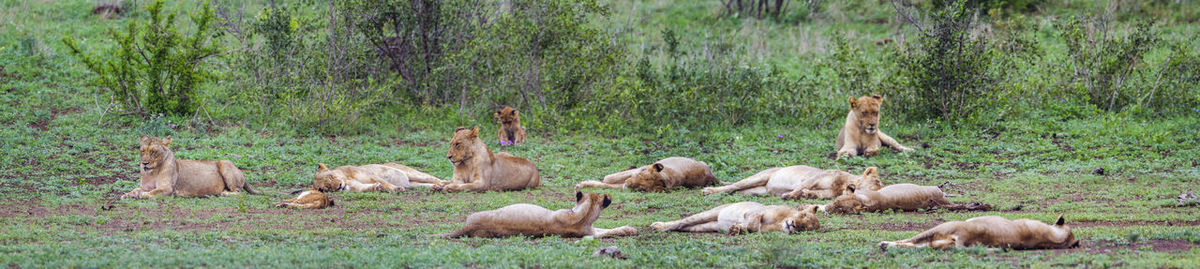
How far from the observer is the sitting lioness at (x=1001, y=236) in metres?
7.60

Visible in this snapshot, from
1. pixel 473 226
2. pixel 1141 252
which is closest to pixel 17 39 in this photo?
pixel 473 226

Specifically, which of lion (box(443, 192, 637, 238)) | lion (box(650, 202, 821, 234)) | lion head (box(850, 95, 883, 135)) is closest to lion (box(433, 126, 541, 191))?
lion (box(650, 202, 821, 234))

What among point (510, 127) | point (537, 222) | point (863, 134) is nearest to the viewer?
point (537, 222)

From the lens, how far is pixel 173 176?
11.8 meters

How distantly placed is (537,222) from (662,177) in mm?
4531

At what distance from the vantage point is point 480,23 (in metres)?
21.4

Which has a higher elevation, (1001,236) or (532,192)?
(1001,236)

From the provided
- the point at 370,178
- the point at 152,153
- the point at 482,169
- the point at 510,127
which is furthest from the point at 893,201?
the point at 510,127

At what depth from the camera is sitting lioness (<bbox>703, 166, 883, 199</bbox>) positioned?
11.5 meters

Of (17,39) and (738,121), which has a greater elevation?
(17,39)

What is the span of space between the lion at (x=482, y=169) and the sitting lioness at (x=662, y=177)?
728mm

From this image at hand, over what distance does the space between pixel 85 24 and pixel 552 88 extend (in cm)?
1354

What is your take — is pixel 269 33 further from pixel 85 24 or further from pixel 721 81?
pixel 85 24

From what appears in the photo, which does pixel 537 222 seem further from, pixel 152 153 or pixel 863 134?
pixel 863 134
